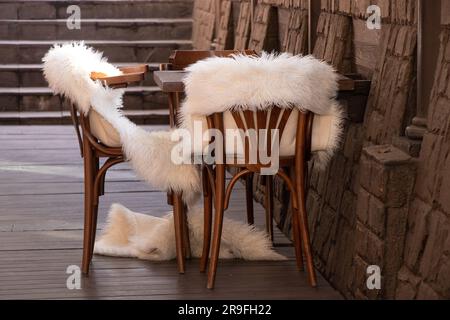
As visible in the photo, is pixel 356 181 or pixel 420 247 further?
pixel 356 181

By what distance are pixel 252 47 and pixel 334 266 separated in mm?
2950

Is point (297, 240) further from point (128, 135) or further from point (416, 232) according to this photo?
point (416, 232)

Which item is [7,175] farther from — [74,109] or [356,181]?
[356,181]

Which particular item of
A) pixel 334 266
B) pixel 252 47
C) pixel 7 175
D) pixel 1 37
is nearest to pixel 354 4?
pixel 334 266

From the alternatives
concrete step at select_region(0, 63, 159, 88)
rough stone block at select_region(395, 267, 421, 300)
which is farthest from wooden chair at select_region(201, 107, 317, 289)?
concrete step at select_region(0, 63, 159, 88)

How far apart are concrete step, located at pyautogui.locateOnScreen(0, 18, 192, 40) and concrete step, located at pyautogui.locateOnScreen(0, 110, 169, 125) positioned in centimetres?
120

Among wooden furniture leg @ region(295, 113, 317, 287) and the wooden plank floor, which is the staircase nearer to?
the wooden plank floor

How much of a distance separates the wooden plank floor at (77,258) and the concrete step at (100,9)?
333cm

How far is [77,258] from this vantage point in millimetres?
4969

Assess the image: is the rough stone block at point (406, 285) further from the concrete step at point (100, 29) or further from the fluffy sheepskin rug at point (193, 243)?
the concrete step at point (100, 29)

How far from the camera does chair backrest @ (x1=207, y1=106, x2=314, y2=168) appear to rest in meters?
4.15

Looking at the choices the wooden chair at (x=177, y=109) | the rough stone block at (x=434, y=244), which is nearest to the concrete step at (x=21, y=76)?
the wooden chair at (x=177, y=109)

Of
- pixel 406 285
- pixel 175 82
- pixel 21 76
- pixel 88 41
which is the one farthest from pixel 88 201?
pixel 88 41

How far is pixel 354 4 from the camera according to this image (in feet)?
15.0
